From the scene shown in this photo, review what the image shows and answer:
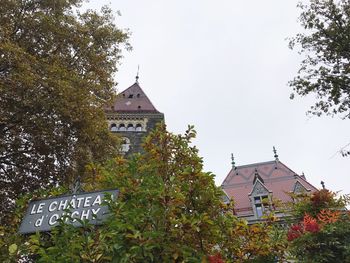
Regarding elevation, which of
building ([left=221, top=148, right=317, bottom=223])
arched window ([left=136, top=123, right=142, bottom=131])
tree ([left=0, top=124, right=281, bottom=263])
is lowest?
tree ([left=0, top=124, right=281, bottom=263])

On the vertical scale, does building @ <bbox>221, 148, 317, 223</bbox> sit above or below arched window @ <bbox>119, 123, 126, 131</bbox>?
below

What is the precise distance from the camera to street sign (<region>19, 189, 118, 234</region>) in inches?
137

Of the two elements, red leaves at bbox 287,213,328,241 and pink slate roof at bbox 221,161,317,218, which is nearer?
red leaves at bbox 287,213,328,241

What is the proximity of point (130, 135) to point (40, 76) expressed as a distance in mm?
21855

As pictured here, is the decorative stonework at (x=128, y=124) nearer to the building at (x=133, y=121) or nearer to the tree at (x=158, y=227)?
the building at (x=133, y=121)

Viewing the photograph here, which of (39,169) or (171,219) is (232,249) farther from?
(39,169)

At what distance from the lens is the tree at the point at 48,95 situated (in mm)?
8305

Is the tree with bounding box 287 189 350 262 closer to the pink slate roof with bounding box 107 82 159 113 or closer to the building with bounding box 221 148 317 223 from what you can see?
the building with bounding box 221 148 317 223

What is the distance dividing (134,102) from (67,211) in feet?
104

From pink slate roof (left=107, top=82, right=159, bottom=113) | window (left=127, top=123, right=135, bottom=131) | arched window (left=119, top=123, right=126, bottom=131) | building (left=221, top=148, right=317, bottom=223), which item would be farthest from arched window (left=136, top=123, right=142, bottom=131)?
building (left=221, top=148, right=317, bottom=223)

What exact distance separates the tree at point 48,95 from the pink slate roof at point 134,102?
20.2 metres

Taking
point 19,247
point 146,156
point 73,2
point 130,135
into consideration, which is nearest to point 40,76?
point 73,2

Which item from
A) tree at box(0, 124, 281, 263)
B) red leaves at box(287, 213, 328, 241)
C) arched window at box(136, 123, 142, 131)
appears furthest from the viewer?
arched window at box(136, 123, 142, 131)

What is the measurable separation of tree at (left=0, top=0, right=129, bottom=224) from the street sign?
4205 mm
